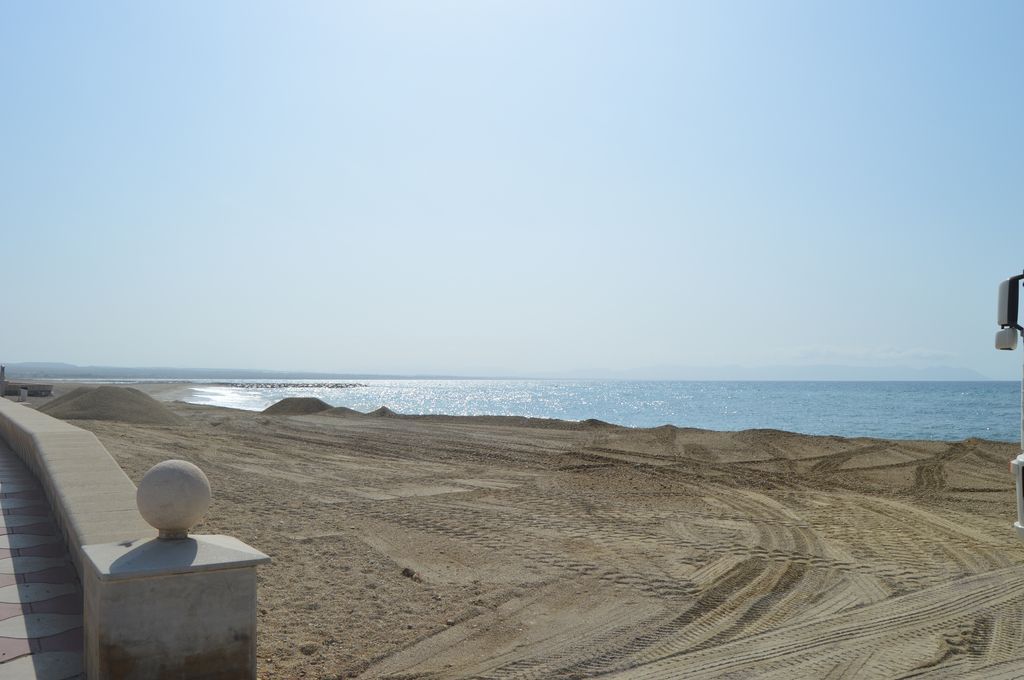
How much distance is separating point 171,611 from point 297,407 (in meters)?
33.5

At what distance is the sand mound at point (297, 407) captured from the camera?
35.6 metres

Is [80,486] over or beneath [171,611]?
over

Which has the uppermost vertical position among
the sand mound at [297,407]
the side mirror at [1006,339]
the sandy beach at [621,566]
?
the side mirror at [1006,339]

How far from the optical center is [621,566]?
8.15 m

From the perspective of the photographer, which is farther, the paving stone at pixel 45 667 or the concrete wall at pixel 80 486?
the concrete wall at pixel 80 486

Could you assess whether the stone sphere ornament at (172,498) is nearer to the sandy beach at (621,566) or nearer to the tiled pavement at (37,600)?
the tiled pavement at (37,600)

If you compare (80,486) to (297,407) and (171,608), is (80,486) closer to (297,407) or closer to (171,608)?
(171,608)

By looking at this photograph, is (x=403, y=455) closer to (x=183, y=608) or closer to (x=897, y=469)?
(x=897, y=469)

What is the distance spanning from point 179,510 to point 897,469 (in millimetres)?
17367

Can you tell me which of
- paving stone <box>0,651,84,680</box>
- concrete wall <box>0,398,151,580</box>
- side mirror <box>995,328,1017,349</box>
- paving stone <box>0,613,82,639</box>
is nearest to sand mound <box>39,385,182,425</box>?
concrete wall <box>0,398,151,580</box>

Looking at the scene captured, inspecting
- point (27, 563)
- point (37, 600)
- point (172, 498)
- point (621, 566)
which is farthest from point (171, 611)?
point (621, 566)

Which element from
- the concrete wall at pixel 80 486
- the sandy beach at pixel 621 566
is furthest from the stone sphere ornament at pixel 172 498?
the sandy beach at pixel 621 566

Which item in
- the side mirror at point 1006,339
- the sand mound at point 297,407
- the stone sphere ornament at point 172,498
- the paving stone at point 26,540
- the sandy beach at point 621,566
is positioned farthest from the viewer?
the sand mound at point 297,407

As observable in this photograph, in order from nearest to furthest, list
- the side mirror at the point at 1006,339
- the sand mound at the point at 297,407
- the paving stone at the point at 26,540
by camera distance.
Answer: the paving stone at the point at 26,540, the side mirror at the point at 1006,339, the sand mound at the point at 297,407
